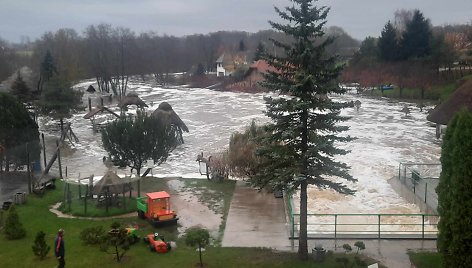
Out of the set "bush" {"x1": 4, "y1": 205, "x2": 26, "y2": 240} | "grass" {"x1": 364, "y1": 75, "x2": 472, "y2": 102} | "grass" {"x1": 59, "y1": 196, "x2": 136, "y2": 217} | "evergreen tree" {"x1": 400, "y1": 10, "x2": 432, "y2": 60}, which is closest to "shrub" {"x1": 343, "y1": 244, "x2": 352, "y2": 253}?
"grass" {"x1": 59, "y1": 196, "x2": 136, "y2": 217}

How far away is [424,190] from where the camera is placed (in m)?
22.4

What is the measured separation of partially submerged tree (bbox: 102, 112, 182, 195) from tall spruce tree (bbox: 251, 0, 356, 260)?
11436mm

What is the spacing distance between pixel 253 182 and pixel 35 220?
9.53 metres

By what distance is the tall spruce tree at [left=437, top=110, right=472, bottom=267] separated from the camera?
11680mm

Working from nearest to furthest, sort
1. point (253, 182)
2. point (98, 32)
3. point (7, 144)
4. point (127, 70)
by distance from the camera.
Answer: point (253, 182) → point (7, 144) → point (127, 70) → point (98, 32)

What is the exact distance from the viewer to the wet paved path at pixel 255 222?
17.0m

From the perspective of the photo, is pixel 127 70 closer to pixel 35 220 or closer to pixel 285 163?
pixel 35 220

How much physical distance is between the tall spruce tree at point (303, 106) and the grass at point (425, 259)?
2.93 m

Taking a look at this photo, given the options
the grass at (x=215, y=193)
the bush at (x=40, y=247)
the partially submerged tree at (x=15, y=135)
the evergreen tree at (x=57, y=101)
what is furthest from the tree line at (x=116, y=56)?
the bush at (x=40, y=247)

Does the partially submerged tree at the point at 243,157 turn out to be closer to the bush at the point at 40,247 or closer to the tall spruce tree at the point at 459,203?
the bush at the point at 40,247

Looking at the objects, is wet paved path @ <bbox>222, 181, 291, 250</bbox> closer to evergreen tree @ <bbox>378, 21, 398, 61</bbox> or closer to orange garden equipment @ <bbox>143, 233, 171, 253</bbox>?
orange garden equipment @ <bbox>143, 233, 171, 253</bbox>

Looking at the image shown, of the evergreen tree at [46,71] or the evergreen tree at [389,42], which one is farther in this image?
the evergreen tree at [389,42]

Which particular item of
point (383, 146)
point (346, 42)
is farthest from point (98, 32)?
point (383, 146)

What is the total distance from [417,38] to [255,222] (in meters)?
65.8
